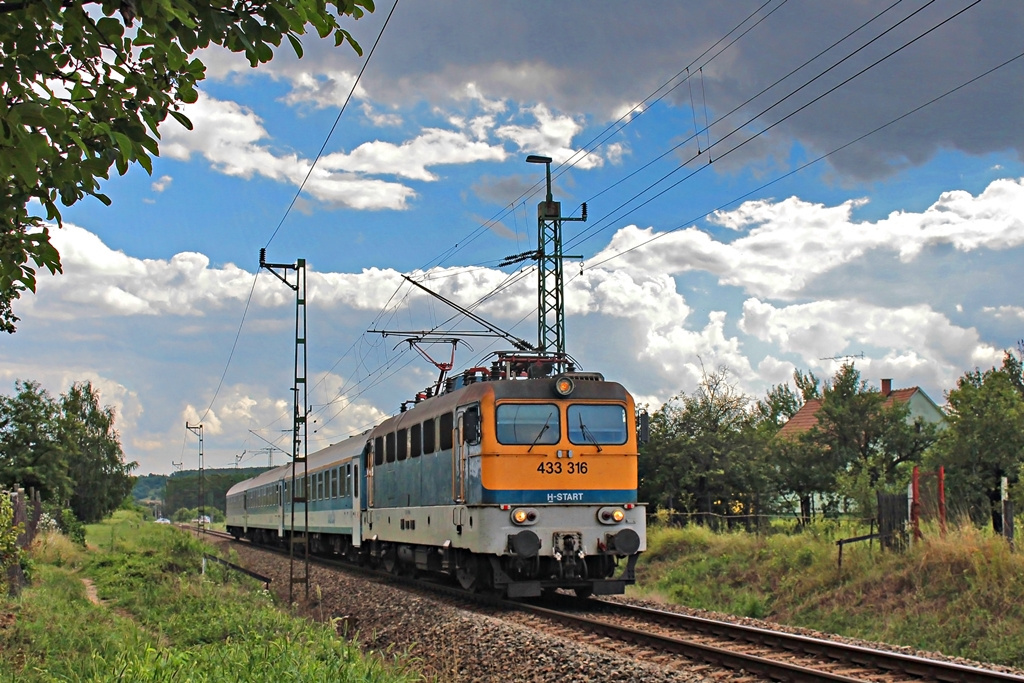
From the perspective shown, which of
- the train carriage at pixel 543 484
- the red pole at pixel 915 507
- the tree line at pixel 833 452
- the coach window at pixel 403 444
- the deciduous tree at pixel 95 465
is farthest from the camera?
the deciduous tree at pixel 95 465

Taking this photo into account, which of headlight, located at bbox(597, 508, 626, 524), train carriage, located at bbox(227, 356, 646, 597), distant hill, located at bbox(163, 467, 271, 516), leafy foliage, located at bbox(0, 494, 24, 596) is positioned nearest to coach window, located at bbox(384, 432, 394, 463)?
train carriage, located at bbox(227, 356, 646, 597)

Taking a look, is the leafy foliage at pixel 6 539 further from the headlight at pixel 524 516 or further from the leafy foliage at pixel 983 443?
the leafy foliage at pixel 983 443

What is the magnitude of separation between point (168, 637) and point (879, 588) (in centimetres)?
1042

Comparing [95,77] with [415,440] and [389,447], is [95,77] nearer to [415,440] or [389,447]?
[415,440]

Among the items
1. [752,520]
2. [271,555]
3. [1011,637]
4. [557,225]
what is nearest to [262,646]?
[1011,637]

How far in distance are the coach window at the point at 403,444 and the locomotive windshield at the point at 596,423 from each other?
16.1 ft

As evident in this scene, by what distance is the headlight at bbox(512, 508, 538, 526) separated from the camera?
47.1 ft

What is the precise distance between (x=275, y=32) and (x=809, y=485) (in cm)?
4860

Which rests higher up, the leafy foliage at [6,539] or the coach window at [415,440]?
the coach window at [415,440]

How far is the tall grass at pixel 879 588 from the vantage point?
12.9m

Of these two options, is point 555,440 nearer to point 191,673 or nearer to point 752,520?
point 191,673

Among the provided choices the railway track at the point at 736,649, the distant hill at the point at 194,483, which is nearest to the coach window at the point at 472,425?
the railway track at the point at 736,649

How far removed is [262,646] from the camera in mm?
9898

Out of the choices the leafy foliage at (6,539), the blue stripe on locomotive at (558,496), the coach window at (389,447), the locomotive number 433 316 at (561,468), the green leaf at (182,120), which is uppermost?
the green leaf at (182,120)
